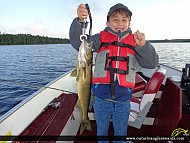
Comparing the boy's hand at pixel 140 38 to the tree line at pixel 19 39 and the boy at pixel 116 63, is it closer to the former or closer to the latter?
the boy at pixel 116 63

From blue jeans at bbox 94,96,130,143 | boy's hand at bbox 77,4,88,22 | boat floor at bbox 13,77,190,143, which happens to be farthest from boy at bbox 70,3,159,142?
boat floor at bbox 13,77,190,143

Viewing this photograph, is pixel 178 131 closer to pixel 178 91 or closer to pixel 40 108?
pixel 178 91

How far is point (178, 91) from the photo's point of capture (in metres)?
2.96

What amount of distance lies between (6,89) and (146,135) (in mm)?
10588

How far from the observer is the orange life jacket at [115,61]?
8.93ft

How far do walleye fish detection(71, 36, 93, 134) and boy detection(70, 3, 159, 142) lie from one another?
120 millimetres

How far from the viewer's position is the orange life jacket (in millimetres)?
2723

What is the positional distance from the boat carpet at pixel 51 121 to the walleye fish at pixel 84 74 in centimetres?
66

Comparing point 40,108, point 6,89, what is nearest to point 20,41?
point 6,89

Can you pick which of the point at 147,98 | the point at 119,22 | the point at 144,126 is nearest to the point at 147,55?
the point at 119,22

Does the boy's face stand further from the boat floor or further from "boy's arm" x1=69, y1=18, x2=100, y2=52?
the boat floor

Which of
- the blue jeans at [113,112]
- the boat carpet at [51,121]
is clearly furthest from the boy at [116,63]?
the boat carpet at [51,121]

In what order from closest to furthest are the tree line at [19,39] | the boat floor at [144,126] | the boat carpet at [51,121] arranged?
1. the boat floor at [144,126]
2. the boat carpet at [51,121]
3. the tree line at [19,39]

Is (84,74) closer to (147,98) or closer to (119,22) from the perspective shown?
(119,22)
